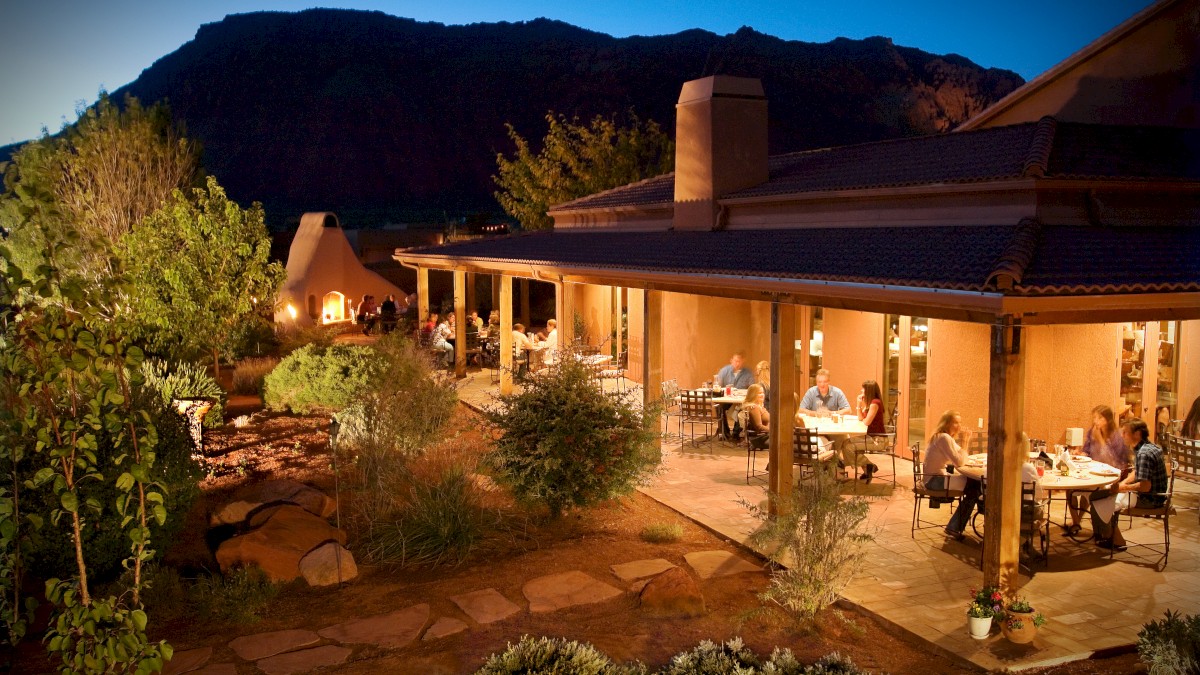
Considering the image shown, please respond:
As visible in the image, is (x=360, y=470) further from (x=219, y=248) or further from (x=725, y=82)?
→ (x=219, y=248)

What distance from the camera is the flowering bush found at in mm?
6160

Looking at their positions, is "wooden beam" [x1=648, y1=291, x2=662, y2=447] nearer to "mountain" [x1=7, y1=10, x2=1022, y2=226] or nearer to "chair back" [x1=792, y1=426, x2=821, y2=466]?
"chair back" [x1=792, y1=426, x2=821, y2=466]

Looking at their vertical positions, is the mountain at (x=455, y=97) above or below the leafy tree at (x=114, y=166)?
above

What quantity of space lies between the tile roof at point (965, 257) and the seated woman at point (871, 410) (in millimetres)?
2100

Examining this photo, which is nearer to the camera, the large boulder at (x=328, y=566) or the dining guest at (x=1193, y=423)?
the large boulder at (x=328, y=566)

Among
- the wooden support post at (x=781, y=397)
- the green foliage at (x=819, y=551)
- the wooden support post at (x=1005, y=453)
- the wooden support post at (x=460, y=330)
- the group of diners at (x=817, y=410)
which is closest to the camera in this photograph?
the wooden support post at (x=1005, y=453)

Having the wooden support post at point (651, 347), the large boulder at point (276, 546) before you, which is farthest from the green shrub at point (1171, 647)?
the wooden support post at point (651, 347)

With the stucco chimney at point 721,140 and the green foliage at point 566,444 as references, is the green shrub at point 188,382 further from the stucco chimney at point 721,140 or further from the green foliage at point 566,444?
the stucco chimney at point 721,140

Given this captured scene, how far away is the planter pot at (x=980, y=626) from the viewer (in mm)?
6145

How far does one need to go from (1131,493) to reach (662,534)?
424cm

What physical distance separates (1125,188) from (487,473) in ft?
21.1

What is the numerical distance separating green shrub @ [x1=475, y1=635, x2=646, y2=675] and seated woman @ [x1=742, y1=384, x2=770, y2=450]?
618 cm

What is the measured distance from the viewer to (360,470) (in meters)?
9.91

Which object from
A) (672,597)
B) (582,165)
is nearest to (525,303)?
(582,165)
